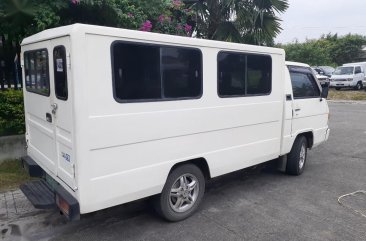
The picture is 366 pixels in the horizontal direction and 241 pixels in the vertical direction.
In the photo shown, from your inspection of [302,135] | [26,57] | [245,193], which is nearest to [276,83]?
[302,135]

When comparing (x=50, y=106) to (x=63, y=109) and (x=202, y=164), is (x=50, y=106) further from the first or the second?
(x=202, y=164)

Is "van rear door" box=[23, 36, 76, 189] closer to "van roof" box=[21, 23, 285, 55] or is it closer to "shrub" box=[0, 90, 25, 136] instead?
"van roof" box=[21, 23, 285, 55]

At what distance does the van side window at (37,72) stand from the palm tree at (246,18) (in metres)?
5.30

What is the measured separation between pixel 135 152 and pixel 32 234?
158 cm

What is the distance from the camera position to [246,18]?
8867mm

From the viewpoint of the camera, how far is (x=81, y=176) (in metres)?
3.28

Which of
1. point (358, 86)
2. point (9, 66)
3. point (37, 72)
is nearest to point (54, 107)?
point (37, 72)

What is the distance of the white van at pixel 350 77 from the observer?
924 inches

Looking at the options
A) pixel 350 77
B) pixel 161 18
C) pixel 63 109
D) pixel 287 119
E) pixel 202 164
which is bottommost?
pixel 202 164

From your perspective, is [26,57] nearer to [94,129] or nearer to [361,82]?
[94,129]

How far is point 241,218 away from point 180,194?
834 millimetres

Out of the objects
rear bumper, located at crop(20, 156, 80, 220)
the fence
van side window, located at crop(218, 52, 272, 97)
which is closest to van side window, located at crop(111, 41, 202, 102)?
van side window, located at crop(218, 52, 272, 97)

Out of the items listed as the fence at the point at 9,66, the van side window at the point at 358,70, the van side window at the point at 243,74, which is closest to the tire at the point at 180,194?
the van side window at the point at 243,74

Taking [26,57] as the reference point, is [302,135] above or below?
below
